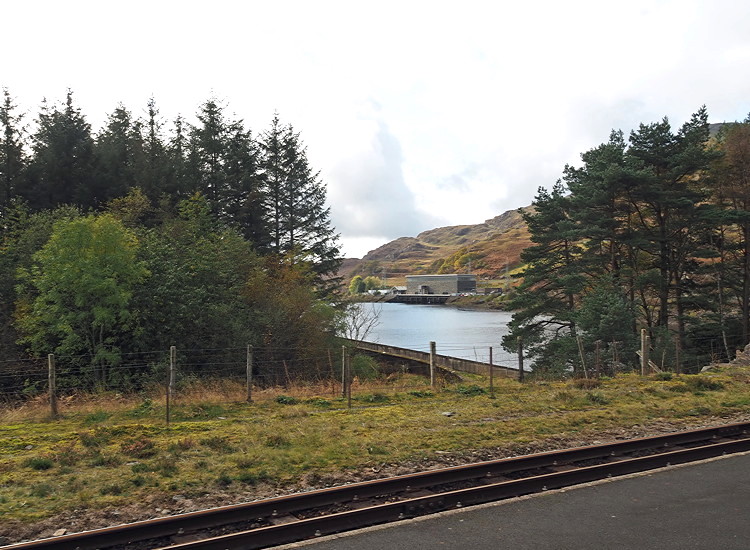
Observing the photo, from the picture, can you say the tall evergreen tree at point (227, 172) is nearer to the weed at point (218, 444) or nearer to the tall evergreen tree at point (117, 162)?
the tall evergreen tree at point (117, 162)

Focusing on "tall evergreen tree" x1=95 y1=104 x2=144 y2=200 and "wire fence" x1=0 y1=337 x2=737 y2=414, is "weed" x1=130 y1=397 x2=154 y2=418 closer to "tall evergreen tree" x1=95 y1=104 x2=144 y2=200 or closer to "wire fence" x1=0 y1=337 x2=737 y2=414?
"wire fence" x1=0 y1=337 x2=737 y2=414

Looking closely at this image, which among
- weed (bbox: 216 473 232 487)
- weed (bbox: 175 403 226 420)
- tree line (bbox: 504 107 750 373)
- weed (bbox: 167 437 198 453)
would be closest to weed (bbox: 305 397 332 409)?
weed (bbox: 175 403 226 420)

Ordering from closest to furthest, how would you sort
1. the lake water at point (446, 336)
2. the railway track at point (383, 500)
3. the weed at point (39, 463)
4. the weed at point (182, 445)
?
1. the railway track at point (383, 500)
2. the weed at point (39, 463)
3. the weed at point (182, 445)
4. the lake water at point (446, 336)

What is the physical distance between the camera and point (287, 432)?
11922mm

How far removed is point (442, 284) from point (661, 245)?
140 meters

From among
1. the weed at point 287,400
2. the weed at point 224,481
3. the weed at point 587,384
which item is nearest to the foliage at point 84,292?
the weed at point 287,400

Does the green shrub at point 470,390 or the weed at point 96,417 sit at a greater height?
the weed at point 96,417

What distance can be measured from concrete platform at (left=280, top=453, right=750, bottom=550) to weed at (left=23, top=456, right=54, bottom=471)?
18.3ft

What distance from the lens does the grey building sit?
167500mm

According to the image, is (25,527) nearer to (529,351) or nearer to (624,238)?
(529,351)

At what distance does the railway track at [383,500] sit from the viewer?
6.38 m

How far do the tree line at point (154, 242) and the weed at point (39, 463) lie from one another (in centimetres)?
1032

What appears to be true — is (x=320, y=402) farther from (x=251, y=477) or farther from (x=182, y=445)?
(x=251, y=477)

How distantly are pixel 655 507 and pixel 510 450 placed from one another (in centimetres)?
325
